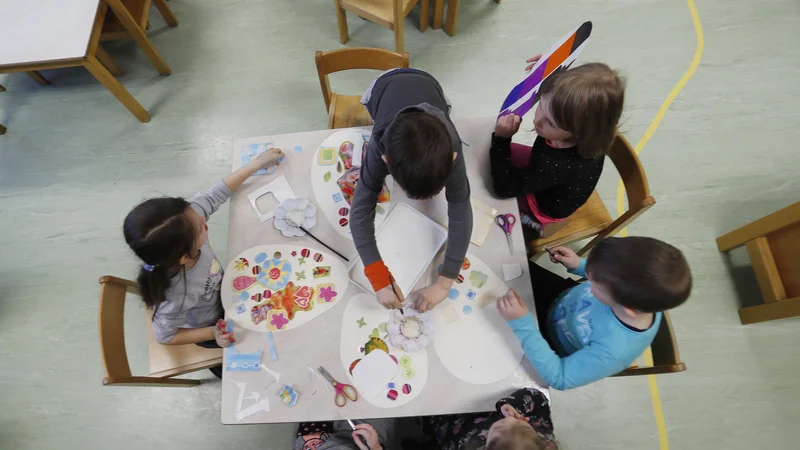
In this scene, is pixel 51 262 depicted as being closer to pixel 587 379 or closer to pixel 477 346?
pixel 477 346

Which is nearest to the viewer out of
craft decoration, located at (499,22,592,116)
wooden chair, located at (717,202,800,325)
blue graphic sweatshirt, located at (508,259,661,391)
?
blue graphic sweatshirt, located at (508,259,661,391)

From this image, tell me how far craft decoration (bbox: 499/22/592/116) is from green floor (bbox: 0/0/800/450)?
108cm

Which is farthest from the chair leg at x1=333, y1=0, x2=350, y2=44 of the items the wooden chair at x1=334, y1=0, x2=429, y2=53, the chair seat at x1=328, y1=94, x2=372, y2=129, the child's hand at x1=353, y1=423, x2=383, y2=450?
the child's hand at x1=353, y1=423, x2=383, y2=450

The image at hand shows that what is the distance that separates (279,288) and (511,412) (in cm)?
79

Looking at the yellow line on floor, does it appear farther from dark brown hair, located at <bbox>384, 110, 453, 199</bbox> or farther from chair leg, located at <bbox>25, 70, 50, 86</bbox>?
chair leg, located at <bbox>25, 70, 50, 86</bbox>

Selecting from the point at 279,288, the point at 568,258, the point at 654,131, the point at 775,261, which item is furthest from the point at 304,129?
the point at 775,261

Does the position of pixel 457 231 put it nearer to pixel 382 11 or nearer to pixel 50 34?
pixel 382 11

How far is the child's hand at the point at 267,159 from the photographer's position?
1478mm

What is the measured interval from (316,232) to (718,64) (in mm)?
2708

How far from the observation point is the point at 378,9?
93.4 inches

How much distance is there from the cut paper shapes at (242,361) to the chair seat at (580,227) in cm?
113

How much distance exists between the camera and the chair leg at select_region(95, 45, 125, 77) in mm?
2568

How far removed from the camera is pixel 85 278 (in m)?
2.18

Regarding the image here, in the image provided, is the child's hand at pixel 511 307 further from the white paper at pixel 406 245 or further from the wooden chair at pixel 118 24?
the wooden chair at pixel 118 24
